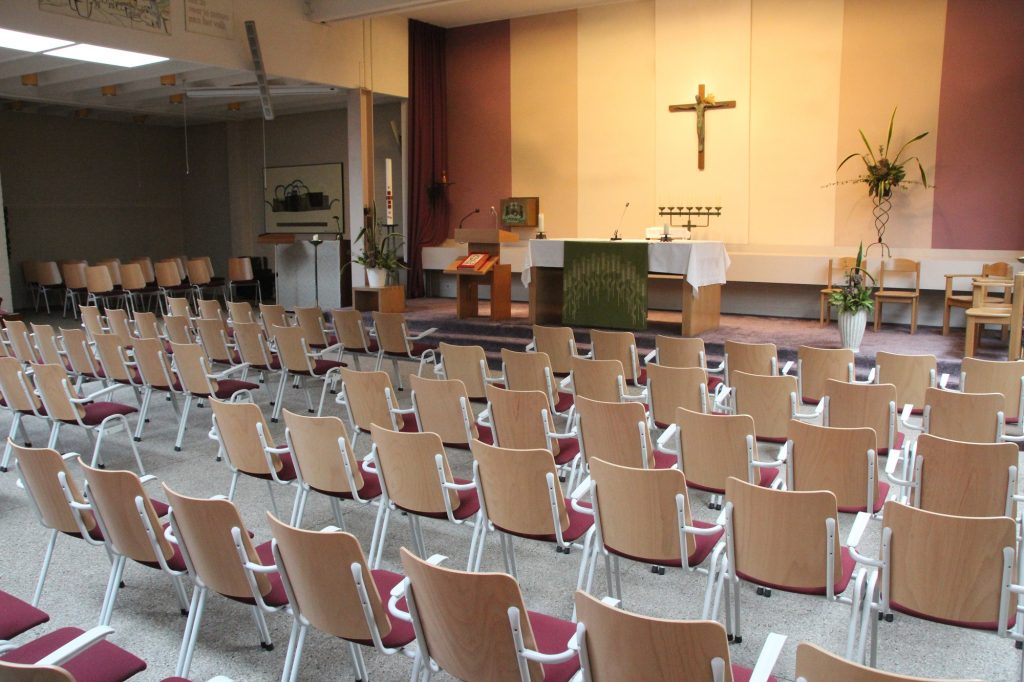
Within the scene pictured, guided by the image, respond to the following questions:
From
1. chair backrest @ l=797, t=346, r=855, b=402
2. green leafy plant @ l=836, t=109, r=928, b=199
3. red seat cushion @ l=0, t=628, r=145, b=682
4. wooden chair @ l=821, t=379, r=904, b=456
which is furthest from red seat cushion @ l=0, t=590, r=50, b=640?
green leafy plant @ l=836, t=109, r=928, b=199

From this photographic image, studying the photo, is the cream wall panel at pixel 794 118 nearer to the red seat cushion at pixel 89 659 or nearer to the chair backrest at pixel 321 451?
the chair backrest at pixel 321 451

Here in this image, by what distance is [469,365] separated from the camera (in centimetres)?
606

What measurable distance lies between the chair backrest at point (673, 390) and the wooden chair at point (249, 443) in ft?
7.10

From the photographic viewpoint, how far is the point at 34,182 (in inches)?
610

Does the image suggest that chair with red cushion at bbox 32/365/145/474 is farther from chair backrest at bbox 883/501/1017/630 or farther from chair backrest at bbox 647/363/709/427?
chair backrest at bbox 883/501/1017/630

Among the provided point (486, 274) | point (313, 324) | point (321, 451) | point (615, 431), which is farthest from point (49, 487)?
point (486, 274)

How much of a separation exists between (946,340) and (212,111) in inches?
504

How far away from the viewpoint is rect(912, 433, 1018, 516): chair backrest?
3312 mm

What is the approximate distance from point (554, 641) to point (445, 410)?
2.38 metres

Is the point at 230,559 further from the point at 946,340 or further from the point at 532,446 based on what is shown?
the point at 946,340

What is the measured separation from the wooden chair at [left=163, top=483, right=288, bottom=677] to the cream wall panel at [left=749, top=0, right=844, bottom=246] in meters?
9.37

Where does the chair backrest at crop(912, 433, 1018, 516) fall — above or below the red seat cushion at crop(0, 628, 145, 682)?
above

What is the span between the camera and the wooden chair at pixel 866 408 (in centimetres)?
446

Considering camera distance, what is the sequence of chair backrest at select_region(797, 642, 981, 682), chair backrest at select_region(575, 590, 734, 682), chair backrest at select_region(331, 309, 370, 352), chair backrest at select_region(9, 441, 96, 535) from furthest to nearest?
chair backrest at select_region(331, 309, 370, 352), chair backrest at select_region(9, 441, 96, 535), chair backrest at select_region(575, 590, 734, 682), chair backrest at select_region(797, 642, 981, 682)
